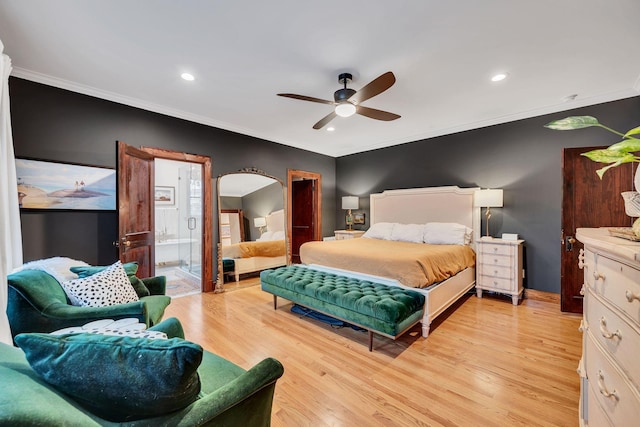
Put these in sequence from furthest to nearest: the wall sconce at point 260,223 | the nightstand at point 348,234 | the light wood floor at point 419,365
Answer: the wall sconce at point 260,223, the nightstand at point 348,234, the light wood floor at point 419,365

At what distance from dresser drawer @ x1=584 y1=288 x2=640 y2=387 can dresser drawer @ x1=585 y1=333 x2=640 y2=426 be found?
0.05 m

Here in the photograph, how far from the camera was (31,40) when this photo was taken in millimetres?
2195

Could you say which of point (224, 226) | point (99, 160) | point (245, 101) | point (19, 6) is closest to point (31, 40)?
point (19, 6)

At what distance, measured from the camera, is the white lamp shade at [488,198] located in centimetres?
378

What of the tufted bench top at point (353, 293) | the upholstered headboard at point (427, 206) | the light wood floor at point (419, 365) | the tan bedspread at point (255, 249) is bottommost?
the light wood floor at point (419, 365)

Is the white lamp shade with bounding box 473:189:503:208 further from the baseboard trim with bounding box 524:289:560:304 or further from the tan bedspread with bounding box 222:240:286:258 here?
the tan bedspread with bounding box 222:240:286:258

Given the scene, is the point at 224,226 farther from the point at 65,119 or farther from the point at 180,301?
the point at 65,119

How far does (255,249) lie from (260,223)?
4.28 feet

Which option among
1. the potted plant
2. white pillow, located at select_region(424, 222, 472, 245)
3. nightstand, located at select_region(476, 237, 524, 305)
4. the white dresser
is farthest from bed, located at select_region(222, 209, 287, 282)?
the potted plant

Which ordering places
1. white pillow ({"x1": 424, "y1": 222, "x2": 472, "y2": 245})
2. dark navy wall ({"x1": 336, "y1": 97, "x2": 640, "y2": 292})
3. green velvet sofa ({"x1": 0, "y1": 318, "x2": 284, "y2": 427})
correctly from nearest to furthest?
green velvet sofa ({"x1": 0, "y1": 318, "x2": 284, "y2": 427}) → dark navy wall ({"x1": 336, "y1": 97, "x2": 640, "y2": 292}) → white pillow ({"x1": 424, "y1": 222, "x2": 472, "y2": 245})

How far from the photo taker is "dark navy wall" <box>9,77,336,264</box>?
8.88ft

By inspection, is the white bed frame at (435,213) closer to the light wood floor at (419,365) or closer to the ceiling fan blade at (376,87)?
the light wood floor at (419,365)

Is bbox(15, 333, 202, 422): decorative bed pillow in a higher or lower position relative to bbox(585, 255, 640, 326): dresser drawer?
lower

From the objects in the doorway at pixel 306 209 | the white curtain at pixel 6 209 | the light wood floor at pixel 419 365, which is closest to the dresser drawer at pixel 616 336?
the light wood floor at pixel 419 365
